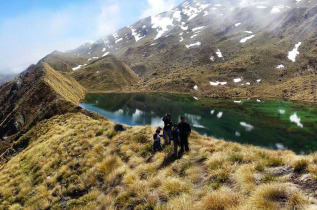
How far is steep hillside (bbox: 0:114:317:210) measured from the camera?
912cm

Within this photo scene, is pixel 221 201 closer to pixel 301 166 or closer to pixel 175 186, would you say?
pixel 175 186

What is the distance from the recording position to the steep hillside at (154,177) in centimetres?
912

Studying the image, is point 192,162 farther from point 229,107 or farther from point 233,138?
point 229,107

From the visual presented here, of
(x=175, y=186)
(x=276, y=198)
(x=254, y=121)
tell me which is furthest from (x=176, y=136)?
(x=254, y=121)

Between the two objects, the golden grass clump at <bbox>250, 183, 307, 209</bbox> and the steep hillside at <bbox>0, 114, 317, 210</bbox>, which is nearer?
the golden grass clump at <bbox>250, 183, 307, 209</bbox>

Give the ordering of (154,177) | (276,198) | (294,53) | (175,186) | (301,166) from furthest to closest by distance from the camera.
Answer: (294,53)
(154,177)
(175,186)
(301,166)
(276,198)

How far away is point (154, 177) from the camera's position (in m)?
13.7

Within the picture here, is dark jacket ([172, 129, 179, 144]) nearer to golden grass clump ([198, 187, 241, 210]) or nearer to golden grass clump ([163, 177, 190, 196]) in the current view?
golden grass clump ([163, 177, 190, 196])

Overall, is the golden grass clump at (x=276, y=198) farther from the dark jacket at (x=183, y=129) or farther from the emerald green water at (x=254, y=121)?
the emerald green water at (x=254, y=121)

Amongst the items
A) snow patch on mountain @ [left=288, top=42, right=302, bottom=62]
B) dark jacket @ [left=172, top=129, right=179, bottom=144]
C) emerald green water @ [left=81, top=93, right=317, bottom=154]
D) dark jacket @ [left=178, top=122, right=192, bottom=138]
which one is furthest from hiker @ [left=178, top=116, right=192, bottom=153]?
snow patch on mountain @ [left=288, top=42, right=302, bottom=62]

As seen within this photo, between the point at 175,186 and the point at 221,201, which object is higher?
the point at 221,201

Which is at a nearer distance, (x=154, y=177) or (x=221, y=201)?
(x=221, y=201)

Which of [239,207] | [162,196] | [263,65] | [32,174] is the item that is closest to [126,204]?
[162,196]

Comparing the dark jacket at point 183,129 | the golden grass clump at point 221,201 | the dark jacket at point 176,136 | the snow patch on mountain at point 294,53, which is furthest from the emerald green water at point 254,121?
the snow patch on mountain at point 294,53
